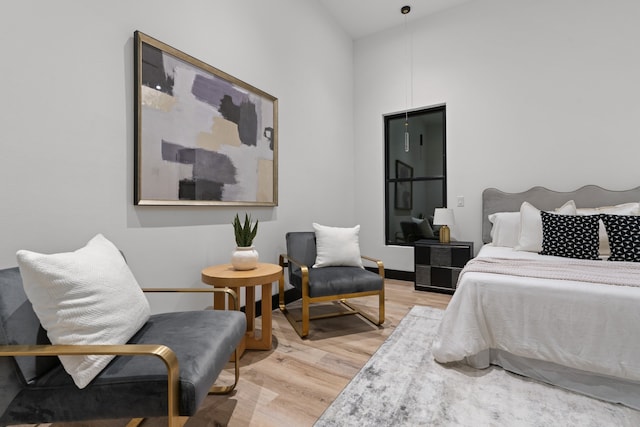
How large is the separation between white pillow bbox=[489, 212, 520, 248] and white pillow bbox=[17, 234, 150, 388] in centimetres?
347

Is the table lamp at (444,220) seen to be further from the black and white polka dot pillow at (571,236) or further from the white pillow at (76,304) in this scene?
the white pillow at (76,304)

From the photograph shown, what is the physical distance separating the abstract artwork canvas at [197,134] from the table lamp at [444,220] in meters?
2.03

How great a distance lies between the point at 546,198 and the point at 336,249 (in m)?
2.43

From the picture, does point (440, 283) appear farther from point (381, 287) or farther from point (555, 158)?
point (555, 158)

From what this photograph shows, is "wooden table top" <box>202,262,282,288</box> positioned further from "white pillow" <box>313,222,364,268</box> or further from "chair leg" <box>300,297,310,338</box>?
"white pillow" <box>313,222,364,268</box>

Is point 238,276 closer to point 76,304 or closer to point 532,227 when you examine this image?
point 76,304

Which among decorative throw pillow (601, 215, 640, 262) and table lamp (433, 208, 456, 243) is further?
table lamp (433, 208, 456, 243)

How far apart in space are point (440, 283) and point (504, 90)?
7.98ft

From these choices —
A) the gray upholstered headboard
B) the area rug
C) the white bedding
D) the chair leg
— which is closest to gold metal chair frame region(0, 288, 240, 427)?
the area rug

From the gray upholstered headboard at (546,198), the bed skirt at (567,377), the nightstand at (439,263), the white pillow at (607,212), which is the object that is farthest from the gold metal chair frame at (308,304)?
the white pillow at (607,212)

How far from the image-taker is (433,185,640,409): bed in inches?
63.2

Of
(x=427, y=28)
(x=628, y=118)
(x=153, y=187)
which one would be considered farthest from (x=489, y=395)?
(x=427, y=28)

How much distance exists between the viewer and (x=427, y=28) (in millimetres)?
4117

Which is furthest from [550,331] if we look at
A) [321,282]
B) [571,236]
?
[321,282]
